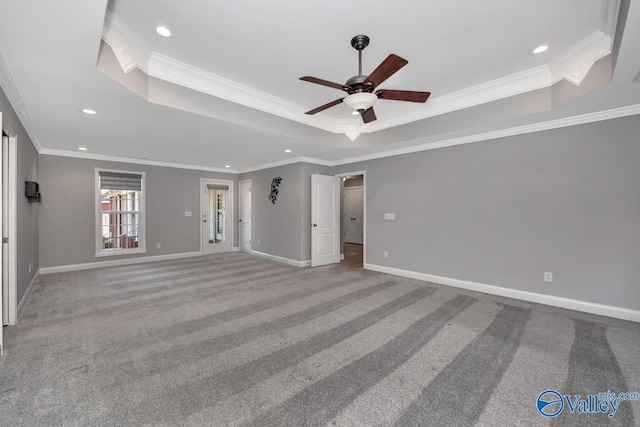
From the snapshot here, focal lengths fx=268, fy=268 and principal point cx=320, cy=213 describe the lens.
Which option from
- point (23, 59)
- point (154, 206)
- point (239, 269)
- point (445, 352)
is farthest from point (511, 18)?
point (154, 206)

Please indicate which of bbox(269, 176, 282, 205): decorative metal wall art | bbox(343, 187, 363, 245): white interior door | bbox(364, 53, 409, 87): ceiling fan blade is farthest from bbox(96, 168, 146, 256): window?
bbox(343, 187, 363, 245): white interior door

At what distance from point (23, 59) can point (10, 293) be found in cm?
→ 247

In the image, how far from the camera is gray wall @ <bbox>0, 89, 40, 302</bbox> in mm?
3017

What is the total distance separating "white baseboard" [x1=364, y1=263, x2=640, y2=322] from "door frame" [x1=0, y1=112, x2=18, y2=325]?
17.6ft

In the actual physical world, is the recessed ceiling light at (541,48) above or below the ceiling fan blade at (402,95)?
above

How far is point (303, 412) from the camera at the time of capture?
1697 millimetres

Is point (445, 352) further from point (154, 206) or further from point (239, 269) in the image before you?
point (154, 206)

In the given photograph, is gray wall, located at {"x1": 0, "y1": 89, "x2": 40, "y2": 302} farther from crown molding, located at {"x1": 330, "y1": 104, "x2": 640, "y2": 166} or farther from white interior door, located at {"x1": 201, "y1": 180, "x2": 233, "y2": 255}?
crown molding, located at {"x1": 330, "y1": 104, "x2": 640, "y2": 166}

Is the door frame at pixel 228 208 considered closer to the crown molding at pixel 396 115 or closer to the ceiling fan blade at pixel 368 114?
the crown molding at pixel 396 115

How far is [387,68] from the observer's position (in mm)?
2010

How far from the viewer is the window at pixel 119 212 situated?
5859 millimetres

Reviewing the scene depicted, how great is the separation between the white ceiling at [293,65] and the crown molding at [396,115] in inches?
0.5

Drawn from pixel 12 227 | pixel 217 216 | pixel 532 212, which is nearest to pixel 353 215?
pixel 217 216

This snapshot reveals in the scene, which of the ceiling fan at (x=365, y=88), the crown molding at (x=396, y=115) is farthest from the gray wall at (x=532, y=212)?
the ceiling fan at (x=365, y=88)
